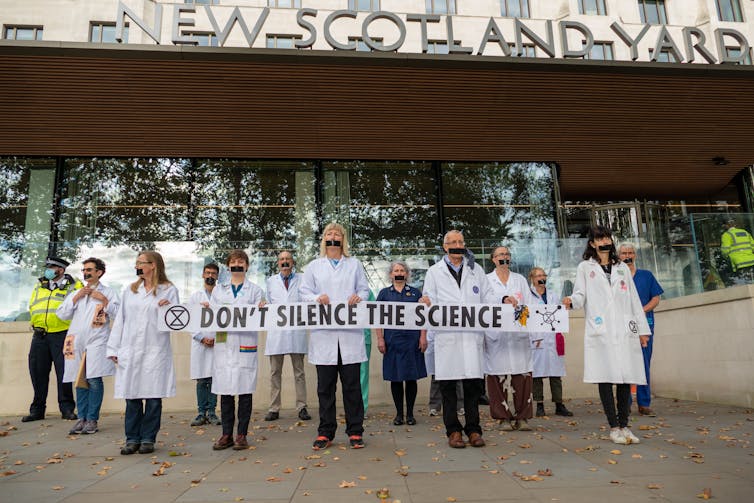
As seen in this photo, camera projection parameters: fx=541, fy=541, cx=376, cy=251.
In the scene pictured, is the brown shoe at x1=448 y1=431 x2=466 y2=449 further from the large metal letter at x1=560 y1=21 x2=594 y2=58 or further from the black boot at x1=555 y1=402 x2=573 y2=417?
the large metal letter at x1=560 y1=21 x2=594 y2=58

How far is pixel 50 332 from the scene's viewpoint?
26.0ft

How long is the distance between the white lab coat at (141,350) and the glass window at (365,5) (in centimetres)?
1942

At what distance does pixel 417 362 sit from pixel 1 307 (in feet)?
24.4

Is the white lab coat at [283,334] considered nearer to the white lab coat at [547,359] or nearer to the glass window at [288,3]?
the white lab coat at [547,359]

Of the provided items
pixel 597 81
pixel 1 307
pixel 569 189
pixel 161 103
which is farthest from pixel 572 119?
pixel 1 307

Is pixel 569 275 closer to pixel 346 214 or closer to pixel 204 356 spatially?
pixel 346 214

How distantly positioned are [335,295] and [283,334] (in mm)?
2461

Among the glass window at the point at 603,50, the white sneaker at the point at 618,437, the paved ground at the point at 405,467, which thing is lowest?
the paved ground at the point at 405,467

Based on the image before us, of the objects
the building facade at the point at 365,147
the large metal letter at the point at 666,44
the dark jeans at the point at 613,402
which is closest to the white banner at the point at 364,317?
the dark jeans at the point at 613,402

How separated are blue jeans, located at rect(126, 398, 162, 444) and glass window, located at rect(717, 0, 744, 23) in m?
30.9

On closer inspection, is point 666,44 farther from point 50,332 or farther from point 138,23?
point 50,332

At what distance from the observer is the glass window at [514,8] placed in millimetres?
23250

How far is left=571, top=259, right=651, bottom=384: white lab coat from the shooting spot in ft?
17.2

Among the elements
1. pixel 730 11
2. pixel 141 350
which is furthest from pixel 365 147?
pixel 730 11
